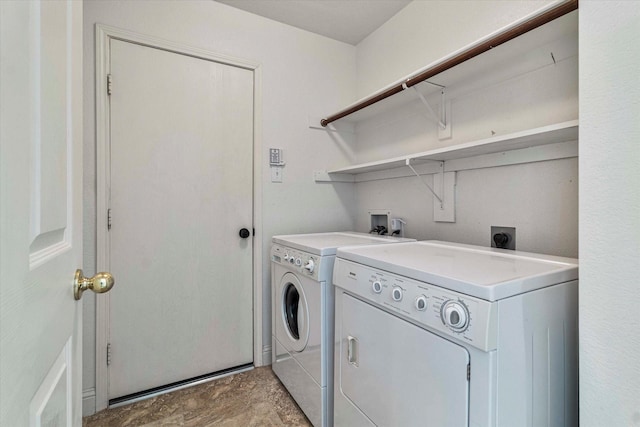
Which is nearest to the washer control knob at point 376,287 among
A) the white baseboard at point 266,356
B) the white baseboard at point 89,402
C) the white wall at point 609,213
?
the white wall at point 609,213

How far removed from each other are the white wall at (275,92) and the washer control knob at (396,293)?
1.35 metres

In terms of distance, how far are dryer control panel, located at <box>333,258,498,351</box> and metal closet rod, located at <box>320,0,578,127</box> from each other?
1.04m

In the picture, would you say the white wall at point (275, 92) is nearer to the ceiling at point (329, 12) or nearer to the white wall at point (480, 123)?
the ceiling at point (329, 12)

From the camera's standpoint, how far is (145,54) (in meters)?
1.82

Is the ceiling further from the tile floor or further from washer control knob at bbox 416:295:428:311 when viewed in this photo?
the tile floor

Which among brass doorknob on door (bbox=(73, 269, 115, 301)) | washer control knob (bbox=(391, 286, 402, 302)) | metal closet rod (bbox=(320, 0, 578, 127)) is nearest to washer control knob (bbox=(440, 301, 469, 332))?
washer control knob (bbox=(391, 286, 402, 302))

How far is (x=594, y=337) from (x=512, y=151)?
0.94 meters

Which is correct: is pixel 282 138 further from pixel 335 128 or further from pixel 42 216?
pixel 42 216

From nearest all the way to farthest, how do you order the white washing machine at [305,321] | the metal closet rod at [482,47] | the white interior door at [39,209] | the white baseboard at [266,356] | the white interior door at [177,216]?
the white interior door at [39,209], the metal closet rod at [482,47], the white washing machine at [305,321], the white interior door at [177,216], the white baseboard at [266,356]

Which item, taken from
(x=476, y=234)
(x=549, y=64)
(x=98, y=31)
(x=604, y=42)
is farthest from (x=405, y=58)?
(x=98, y=31)

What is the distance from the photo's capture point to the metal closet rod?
40.2 inches

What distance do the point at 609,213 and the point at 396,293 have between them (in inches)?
23.8

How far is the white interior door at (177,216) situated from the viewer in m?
1.77

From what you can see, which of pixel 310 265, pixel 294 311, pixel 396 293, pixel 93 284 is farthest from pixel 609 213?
pixel 294 311
